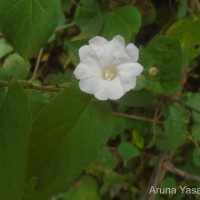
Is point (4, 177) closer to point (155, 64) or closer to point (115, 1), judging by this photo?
point (155, 64)

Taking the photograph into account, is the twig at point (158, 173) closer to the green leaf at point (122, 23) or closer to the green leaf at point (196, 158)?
the green leaf at point (196, 158)

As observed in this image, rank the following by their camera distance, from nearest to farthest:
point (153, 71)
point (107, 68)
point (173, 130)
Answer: point (107, 68) < point (153, 71) < point (173, 130)

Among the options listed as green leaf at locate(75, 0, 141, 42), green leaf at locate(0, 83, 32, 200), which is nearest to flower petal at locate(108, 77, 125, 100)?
green leaf at locate(0, 83, 32, 200)

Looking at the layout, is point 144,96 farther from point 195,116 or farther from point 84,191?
point 84,191

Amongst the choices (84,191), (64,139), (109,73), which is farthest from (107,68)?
(84,191)

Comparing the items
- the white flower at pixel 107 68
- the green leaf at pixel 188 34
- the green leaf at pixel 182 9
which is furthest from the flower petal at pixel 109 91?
the green leaf at pixel 182 9

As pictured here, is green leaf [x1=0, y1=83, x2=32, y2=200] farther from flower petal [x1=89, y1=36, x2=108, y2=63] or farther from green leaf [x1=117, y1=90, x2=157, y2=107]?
green leaf [x1=117, y1=90, x2=157, y2=107]
